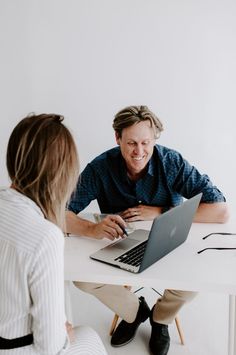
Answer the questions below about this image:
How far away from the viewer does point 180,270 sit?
120 centimetres

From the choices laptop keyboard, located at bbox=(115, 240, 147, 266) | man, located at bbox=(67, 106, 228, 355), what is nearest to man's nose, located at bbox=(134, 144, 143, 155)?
man, located at bbox=(67, 106, 228, 355)

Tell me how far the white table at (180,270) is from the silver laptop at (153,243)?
3 cm

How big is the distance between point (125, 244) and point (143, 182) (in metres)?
0.51

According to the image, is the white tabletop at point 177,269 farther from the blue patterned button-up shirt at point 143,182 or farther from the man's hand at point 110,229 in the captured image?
the blue patterned button-up shirt at point 143,182

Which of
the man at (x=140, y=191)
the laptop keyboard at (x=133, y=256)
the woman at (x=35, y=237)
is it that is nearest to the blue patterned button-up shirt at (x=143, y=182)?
the man at (x=140, y=191)

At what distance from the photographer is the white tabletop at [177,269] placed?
3.71ft

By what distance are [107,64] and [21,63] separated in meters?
0.58

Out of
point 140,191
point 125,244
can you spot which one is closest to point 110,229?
point 125,244

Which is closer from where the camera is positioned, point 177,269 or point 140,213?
point 177,269

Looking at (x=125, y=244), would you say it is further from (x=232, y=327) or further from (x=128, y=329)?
(x=128, y=329)

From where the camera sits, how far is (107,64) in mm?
2328

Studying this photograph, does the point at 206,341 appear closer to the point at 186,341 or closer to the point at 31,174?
the point at 186,341

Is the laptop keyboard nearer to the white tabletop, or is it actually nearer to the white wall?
the white tabletop

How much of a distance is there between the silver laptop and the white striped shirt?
341 mm
